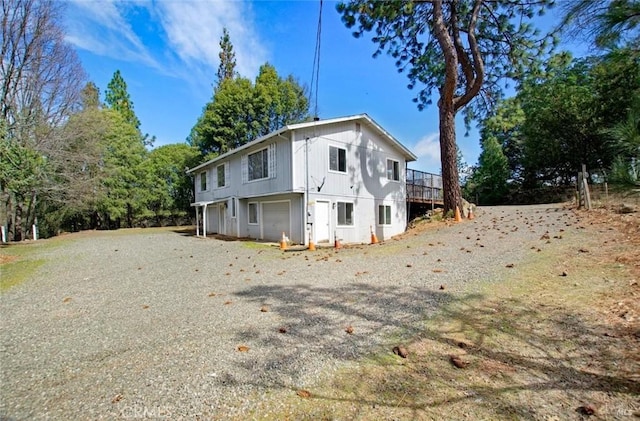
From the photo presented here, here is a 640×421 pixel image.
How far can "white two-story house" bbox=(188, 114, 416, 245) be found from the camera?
14.0m

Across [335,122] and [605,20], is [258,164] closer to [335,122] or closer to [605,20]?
[335,122]

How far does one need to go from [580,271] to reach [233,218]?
15.8m

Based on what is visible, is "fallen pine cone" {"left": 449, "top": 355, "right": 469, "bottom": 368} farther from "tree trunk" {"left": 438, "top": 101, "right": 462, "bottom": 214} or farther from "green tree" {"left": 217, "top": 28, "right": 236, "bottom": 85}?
"green tree" {"left": 217, "top": 28, "right": 236, "bottom": 85}

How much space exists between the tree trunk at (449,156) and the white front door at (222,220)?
12.7 metres

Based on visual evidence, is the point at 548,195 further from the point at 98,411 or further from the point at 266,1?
the point at 98,411

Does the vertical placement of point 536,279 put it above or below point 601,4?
below

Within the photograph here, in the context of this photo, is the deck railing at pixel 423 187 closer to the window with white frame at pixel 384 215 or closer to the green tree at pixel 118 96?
the window with white frame at pixel 384 215

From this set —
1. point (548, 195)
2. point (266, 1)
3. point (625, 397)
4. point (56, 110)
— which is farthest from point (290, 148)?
point (548, 195)

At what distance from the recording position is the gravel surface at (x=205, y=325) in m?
2.60

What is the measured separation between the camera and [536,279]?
16.8 ft

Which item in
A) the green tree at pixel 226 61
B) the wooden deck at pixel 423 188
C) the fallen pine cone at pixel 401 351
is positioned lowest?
the fallen pine cone at pixel 401 351

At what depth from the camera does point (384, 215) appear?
709 inches

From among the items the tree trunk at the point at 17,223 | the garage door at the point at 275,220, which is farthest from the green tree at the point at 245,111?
the garage door at the point at 275,220

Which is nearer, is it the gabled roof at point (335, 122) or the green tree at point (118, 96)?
the gabled roof at point (335, 122)
